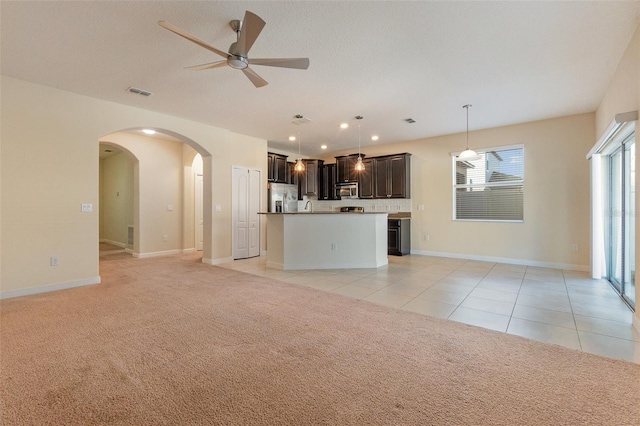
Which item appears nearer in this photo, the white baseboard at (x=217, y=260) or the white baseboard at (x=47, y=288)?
the white baseboard at (x=47, y=288)

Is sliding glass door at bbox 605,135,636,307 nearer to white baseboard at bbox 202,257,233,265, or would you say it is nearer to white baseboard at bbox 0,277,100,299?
white baseboard at bbox 202,257,233,265

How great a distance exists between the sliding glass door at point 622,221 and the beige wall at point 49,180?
6.97m

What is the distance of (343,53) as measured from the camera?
311 centimetres

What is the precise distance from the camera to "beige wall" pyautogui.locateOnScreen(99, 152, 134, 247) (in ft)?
26.7

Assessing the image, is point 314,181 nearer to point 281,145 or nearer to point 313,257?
Answer: point 281,145

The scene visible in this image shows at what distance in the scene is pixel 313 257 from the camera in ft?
17.6

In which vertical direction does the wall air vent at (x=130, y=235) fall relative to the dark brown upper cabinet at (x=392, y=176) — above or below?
below

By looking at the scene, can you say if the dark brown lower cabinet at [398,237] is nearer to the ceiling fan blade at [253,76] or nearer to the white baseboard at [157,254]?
the ceiling fan blade at [253,76]

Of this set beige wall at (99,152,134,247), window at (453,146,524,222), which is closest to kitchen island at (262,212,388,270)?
window at (453,146,524,222)

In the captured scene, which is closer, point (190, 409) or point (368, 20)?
point (190, 409)

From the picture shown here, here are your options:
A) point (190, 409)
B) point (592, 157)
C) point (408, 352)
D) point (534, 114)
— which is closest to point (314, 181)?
point (534, 114)

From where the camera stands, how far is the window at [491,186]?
19.3ft

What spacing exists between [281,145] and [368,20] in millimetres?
5435

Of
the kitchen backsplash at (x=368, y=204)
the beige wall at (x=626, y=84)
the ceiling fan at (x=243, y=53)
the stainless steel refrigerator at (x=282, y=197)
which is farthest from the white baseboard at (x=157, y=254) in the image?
the beige wall at (x=626, y=84)
